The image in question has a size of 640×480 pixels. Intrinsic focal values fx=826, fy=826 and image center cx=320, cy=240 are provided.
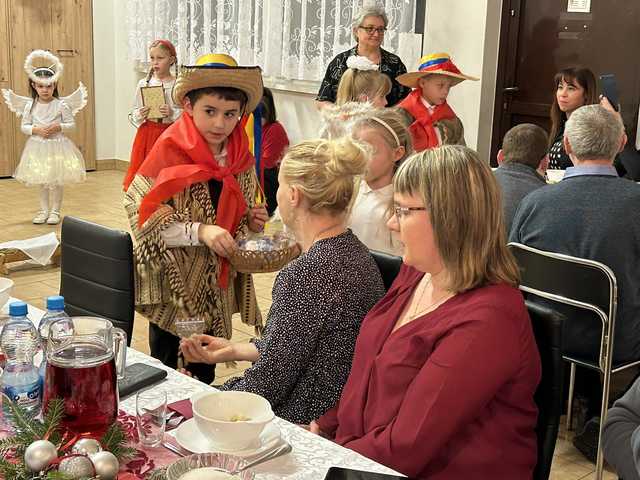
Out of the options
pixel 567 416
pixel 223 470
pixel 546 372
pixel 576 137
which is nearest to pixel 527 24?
pixel 576 137

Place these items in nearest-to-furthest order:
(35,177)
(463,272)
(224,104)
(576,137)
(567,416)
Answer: (463,272) < (224,104) < (576,137) < (567,416) < (35,177)

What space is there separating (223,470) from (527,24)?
5.07m

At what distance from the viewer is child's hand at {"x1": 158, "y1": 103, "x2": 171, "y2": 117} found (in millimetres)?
6145

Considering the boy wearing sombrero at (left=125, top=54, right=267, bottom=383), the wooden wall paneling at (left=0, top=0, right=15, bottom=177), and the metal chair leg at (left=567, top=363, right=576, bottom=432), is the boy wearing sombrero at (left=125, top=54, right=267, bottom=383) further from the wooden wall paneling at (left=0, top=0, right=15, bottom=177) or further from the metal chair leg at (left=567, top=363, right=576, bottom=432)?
the wooden wall paneling at (left=0, top=0, right=15, bottom=177)

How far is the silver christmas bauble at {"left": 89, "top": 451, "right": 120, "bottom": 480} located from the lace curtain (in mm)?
5161

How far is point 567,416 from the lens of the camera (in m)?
3.35

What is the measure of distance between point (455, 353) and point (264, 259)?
118 centimetres

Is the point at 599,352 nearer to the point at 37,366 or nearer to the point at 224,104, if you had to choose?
the point at 224,104

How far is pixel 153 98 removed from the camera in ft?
19.9

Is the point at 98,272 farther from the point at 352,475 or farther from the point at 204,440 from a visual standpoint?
the point at 352,475

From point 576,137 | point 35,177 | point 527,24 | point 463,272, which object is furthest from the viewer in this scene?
point 35,177

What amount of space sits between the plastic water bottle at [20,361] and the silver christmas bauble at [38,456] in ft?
0.80

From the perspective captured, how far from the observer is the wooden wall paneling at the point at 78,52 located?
8852 millimetres

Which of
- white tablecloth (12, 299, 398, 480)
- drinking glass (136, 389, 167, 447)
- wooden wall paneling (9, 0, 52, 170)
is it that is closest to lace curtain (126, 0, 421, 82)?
wooden wall paneling (9, 0, 52, 170)
